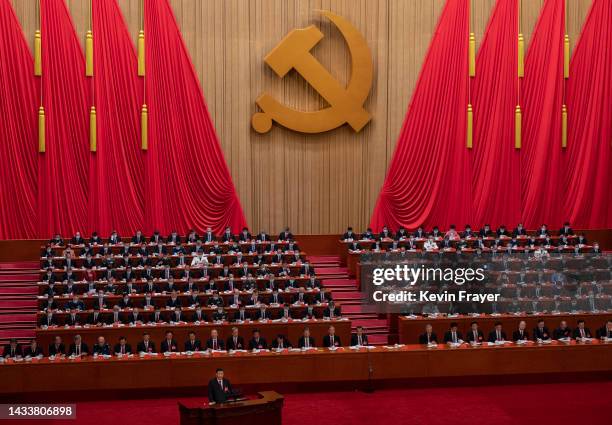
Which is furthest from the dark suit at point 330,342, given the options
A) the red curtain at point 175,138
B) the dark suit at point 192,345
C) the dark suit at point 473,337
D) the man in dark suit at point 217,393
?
the red curtain at point 175,138

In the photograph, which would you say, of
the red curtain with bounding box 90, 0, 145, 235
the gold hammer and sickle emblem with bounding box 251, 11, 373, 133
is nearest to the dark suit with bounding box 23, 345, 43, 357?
the red curtain with bounding box 90, 0, 145, 235

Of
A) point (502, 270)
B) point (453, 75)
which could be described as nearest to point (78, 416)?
point (502, 270)

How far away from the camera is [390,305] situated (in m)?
14.2

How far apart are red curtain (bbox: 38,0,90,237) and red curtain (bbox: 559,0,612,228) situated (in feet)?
31.4

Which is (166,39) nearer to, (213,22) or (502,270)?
(213,22)

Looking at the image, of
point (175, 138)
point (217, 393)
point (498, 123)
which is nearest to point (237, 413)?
point (217, 393)

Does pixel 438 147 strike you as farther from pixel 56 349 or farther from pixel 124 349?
pixel 56 349

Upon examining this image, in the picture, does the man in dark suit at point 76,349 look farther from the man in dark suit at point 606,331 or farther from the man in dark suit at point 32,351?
the man in dark suit at point 606,331

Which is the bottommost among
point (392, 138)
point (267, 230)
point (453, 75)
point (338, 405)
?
point (338, 405)

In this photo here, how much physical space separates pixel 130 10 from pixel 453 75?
21.2ft

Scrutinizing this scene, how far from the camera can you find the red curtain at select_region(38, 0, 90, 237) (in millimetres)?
17078

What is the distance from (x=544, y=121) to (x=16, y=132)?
406 inches

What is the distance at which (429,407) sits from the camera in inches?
448

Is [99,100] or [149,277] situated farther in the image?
[99,100]
